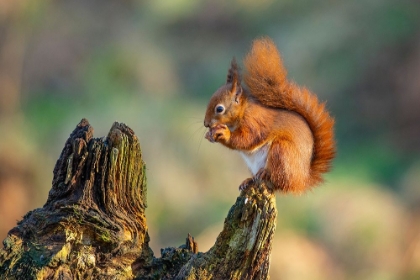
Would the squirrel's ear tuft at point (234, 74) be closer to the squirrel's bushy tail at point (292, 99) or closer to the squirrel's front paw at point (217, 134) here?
the squirrel's bushy tail at point (292, 99)

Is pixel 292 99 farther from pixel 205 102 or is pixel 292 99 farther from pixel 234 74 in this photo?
pixel 205 102

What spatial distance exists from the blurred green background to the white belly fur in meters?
1.92

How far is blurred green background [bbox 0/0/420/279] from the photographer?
14.5 feet

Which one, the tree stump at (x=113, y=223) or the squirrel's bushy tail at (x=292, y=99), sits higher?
the squirrel's bushy tail at (x=292, y=99)

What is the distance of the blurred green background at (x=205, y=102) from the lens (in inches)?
174

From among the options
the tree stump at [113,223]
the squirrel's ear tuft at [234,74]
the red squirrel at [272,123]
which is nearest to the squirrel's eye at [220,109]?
the red squirrel at [272,123]

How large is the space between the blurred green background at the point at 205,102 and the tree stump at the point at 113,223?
2332mm

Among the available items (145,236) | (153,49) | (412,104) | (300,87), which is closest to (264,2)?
(153,49)

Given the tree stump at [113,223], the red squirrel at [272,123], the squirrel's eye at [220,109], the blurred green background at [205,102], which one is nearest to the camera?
the tree stump at [113,223]

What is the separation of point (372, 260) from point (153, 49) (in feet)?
8.14

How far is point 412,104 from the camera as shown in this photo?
17.1ft

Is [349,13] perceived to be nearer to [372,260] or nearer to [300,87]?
[372,260]

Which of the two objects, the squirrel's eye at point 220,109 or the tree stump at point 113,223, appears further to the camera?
the squirrel's eye at point 220,109

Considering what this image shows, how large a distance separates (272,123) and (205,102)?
8.61ft
